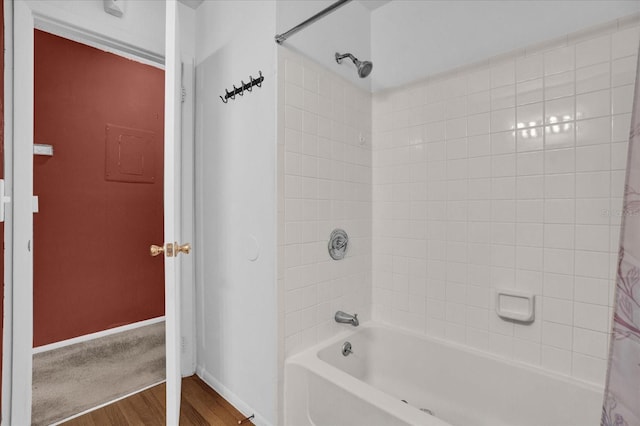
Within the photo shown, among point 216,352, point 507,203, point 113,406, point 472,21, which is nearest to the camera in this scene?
point 507,203

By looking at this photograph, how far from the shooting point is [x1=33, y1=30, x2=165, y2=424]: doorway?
2400mm

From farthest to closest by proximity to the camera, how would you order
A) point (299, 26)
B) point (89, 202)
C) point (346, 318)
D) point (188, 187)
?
point (89, 202)
point (188, 187)
point (346, 318)
point (299, 26)

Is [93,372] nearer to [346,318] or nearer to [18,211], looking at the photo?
[18,211]

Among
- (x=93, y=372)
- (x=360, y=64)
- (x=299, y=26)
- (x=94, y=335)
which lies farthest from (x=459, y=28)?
(x=94, y=335)

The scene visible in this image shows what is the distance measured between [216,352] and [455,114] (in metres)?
1.93

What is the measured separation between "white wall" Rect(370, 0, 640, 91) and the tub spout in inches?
53.5

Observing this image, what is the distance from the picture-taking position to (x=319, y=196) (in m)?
1.67

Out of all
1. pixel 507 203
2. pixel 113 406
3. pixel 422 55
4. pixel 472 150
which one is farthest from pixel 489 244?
pixel 113 406

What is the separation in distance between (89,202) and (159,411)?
181 cm

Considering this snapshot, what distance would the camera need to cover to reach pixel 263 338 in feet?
5.21

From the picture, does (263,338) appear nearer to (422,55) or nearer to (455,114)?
(455,114)

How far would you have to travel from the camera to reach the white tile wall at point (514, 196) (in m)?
1.29

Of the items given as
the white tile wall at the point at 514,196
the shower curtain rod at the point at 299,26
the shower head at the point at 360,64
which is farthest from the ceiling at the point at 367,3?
the shower curtain rod at the point at 299,26

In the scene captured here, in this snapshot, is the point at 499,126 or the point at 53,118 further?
the point at 53,118
